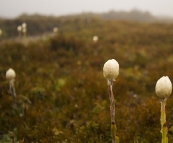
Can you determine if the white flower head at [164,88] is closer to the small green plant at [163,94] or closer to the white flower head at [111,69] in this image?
the small green plant at [163,94]

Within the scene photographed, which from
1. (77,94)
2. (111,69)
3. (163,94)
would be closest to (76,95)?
(77,94)

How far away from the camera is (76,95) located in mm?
5945

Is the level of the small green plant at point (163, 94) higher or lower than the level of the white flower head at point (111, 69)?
lower

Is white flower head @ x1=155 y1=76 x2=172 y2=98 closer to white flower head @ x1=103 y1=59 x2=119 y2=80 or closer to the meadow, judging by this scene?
white flower head @ x1=103 y1=59 x2=119 y2=80

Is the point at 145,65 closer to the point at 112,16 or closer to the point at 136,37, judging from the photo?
the point at 136,37

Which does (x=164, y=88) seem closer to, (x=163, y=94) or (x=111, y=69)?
(x=163, y=94)

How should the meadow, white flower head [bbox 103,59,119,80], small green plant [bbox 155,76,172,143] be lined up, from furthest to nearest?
the meadow < white flower head [bbox 103,59,119,80] < small green plant [bbox 155,76,172,143]

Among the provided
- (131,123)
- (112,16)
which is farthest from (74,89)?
(112,16)

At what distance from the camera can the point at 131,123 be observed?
4094 millimetres

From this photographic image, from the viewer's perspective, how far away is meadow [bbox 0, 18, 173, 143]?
13.0 feet

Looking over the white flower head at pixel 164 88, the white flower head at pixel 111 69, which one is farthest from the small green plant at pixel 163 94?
the white flower head at pixel 111 69

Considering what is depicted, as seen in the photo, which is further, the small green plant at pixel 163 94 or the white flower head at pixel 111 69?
the white flower head at pixel 111 69

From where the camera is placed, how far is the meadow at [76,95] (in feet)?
13.0

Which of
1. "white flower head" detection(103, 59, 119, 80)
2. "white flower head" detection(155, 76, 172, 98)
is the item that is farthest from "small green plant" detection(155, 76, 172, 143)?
"white flower head" detection(103, 59, 119, 80)
